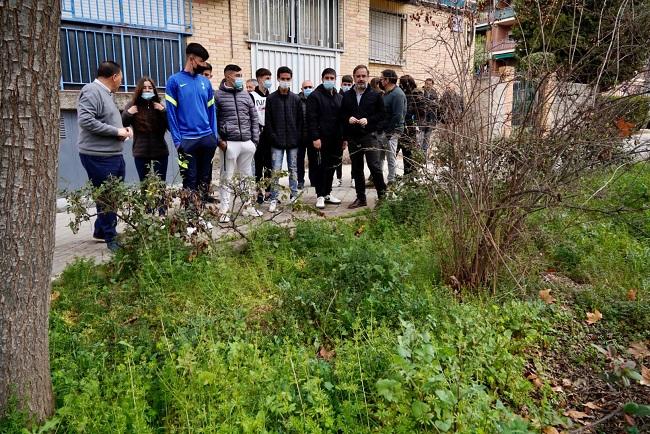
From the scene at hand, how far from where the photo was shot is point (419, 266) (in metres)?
4.28

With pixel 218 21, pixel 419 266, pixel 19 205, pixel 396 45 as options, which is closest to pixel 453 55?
pixel 419 266

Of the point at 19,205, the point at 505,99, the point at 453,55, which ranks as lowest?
the point at 19,205

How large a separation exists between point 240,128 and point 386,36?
9.11m

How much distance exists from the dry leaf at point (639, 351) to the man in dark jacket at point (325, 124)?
4289mm

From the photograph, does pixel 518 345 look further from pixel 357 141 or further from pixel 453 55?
pixel 357 141

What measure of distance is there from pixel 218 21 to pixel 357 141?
528 centimetres

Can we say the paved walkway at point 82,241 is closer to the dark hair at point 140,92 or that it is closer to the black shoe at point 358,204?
the black shoe at point 358,204

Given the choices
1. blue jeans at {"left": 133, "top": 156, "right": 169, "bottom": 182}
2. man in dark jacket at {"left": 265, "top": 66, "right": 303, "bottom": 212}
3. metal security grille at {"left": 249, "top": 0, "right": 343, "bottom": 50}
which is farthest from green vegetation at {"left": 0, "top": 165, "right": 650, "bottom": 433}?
metal security grille at {"left": 249, "top": 0, "right": 343, "bottom": 50}

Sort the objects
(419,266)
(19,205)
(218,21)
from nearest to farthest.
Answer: (19,205)
(419,266)
(218,21)

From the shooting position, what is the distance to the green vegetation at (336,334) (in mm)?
2496

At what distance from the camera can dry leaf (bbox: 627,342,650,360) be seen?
10.7 ft

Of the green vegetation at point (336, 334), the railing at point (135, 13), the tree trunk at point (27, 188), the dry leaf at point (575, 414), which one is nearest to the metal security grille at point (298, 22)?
the railing at point (135, 13)

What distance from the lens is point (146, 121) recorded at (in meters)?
5.90

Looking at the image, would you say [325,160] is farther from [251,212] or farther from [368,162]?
[251,212]
